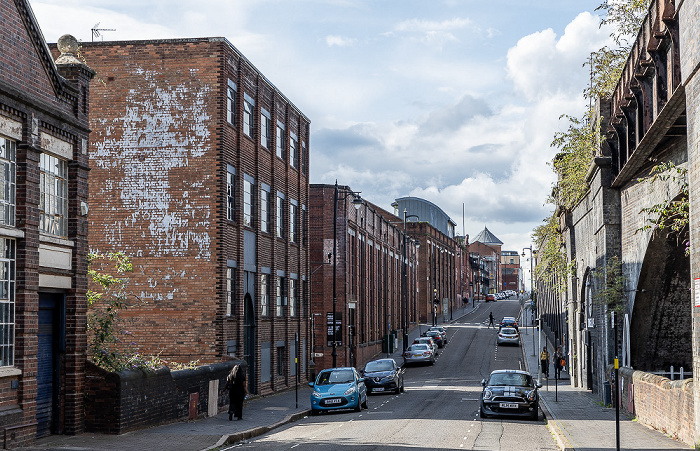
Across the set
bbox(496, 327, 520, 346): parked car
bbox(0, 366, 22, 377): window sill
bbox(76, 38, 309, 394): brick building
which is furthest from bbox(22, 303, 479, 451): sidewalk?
bbox(496, 327, 520, 346): parked car

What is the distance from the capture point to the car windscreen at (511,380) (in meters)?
24.3

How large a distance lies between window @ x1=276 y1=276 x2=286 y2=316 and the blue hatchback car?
28.4 ft

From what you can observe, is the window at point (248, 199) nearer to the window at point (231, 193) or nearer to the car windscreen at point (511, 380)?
the window at point (231, 193)

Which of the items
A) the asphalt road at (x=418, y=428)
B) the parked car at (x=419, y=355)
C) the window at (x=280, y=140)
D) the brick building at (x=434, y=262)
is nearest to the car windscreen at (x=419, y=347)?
the parked car at (x=419, y=355)

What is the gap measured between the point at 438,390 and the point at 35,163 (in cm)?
2372

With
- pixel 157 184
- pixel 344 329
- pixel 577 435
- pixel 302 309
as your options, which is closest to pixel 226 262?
pixel 157 184

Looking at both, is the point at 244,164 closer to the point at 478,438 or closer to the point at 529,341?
the point at 478,438

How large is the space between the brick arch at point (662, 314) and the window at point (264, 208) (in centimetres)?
1453

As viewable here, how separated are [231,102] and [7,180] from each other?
14469 mm

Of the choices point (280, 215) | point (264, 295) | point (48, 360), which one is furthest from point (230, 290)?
point (48, 360)

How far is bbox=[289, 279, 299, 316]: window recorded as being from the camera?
124 ft

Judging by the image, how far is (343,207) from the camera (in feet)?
171

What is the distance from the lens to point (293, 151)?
38.7 meters

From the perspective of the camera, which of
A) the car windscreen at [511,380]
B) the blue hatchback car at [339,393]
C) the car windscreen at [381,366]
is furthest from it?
the car windscreen at [381,366]
